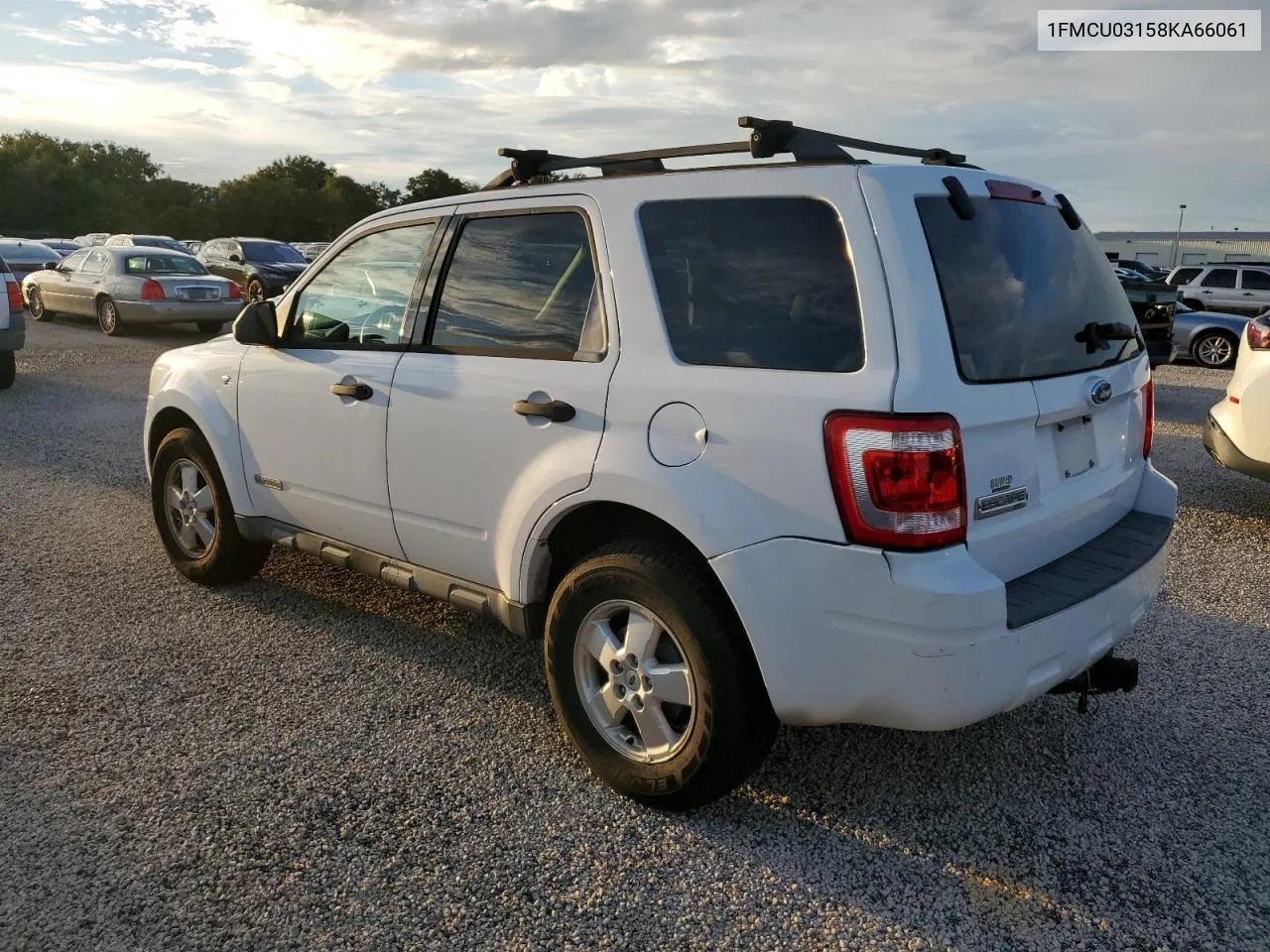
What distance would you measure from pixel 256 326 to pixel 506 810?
2.30 m

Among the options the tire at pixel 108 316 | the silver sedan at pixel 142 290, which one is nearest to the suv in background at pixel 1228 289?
the silver sedan at pixel 142 290

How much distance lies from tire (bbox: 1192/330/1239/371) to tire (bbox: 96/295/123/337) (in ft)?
59.0

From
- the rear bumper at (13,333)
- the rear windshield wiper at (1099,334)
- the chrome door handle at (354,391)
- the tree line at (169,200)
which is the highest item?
the tree line at (169,200)

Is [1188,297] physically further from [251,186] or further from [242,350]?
[251,186]

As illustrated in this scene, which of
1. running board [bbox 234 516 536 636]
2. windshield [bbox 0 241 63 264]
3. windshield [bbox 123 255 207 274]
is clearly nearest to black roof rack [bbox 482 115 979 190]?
running board [bbox 234 516 536 636]

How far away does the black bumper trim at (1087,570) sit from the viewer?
8.94 ft

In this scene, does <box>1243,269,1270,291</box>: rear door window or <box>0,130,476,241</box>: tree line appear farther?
<box>0,130,476,241</box>: tree line

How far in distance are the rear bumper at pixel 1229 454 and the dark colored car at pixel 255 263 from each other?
17.3 m

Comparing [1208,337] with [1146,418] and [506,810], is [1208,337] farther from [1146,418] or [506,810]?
[506,810]

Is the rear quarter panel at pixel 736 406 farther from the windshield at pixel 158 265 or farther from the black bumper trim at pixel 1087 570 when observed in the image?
the windshield at pixel 158 265

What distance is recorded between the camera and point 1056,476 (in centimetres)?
296

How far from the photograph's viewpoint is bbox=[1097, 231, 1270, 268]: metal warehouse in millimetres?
62219

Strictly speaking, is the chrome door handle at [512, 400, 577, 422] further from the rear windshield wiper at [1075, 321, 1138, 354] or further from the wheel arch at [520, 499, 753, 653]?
the rear windshield wiper at [1075, 321, 1138, 354]

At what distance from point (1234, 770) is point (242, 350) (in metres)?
4.26
